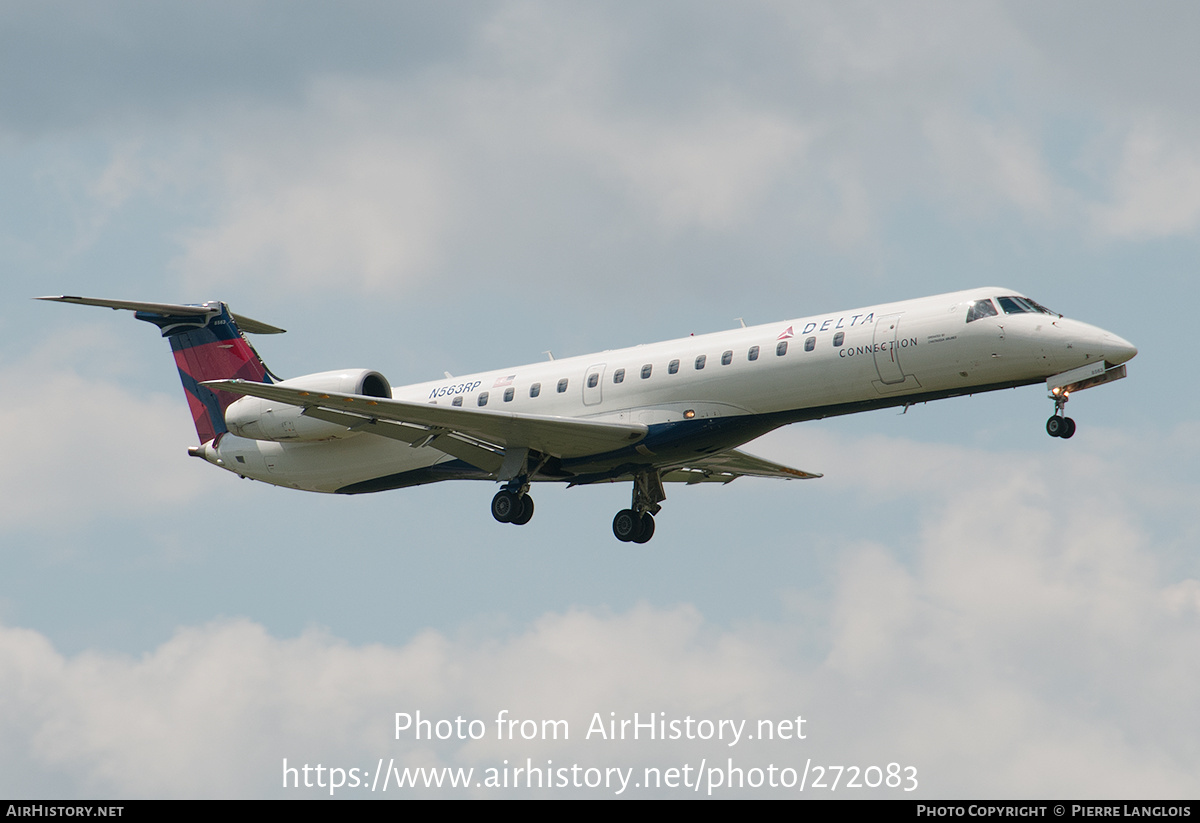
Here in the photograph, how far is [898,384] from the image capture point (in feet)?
90.6

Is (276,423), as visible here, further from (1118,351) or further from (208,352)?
(1118,351)

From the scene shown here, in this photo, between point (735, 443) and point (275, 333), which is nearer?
point (735, 443)

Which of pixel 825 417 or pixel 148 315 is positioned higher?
pixel 148 315

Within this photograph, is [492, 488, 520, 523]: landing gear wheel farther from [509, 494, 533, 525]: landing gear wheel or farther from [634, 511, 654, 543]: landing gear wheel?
[634, 511, 654, 543]: landing gear wheel

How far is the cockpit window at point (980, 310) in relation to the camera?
27.2 metres

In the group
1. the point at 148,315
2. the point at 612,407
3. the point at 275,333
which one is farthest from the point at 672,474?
the point at 148,315

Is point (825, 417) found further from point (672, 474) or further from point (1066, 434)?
point (672, 474)

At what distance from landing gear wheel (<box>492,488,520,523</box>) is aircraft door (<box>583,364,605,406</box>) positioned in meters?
2.44

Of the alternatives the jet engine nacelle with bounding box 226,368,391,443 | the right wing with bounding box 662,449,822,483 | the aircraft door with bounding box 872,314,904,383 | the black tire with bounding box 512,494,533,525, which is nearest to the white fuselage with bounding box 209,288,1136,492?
the aircraft door with bounding box 872,314,904,383

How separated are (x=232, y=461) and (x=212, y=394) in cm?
168

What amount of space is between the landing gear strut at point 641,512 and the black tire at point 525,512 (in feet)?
10.0

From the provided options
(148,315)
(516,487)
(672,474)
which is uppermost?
(148,315)

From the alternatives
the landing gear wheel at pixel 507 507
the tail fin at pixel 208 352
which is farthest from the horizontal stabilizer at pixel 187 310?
the landing gear wheel at pixel 507 507

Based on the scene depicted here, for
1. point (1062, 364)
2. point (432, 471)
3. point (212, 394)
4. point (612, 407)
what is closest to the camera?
point (1062, 364)
